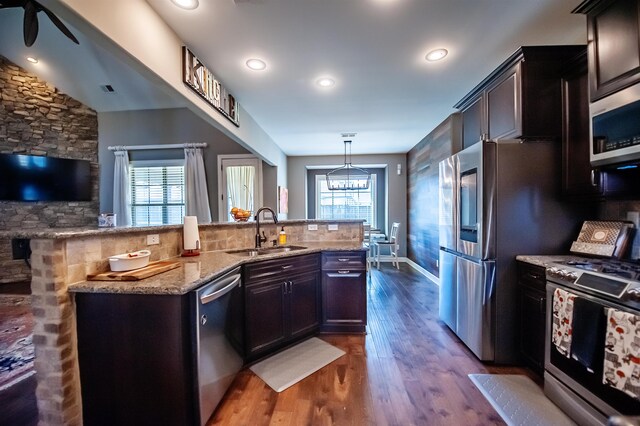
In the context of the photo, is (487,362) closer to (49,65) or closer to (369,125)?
(369,125)

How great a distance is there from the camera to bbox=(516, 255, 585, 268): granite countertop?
1854 mm

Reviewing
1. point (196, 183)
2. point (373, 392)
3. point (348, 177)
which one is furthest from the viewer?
point (348, 177)

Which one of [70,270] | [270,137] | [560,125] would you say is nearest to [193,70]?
[70,270]

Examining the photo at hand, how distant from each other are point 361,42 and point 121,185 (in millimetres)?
5350

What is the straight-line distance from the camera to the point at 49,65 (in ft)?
14.4

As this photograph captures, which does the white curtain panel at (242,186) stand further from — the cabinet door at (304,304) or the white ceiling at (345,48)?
the cabinet door at (304,304)

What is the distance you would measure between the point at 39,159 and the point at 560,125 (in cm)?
740

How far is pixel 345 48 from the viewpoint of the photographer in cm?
221

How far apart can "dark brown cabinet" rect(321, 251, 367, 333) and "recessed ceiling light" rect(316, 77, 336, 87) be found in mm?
1836

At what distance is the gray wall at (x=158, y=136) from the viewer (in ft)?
16.8

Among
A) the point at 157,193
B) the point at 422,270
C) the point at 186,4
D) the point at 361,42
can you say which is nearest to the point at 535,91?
the point at 361,42

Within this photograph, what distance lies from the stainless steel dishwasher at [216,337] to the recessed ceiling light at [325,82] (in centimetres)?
211

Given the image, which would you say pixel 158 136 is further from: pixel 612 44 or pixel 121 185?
pixel 612 44

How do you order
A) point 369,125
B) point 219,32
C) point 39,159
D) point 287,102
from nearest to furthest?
point 219,32 < point 287,102 < point 369,125 < point 39,159
